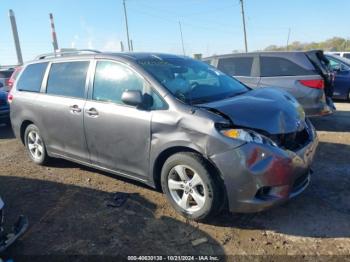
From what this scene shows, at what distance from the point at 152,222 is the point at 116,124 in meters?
1.21

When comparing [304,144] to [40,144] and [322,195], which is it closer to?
[322,195]

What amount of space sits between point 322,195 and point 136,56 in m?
2.80

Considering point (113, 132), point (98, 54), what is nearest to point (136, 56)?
point (98, 54)

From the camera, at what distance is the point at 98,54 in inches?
181

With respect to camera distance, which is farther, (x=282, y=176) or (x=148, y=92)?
(x=148, y=92)

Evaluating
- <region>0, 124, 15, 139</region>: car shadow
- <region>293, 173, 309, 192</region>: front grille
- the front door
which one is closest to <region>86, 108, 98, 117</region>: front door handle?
the front door

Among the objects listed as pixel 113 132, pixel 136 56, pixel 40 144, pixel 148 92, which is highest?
pixel 136 56

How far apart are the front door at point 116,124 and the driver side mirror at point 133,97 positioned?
14cm

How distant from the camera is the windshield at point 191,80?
396 centimetres

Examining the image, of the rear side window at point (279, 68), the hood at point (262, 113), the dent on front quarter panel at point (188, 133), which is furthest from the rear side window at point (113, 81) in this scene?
the rear side window at point (279, 68)

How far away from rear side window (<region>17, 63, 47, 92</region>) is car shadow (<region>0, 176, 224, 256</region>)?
1.73 m

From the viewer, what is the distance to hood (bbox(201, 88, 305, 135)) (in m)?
3.44

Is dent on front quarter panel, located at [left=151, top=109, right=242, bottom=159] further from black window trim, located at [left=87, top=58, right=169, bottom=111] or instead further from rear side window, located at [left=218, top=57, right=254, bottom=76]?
rear side window, located at [left=218, top=57, right=254, bottom=76]

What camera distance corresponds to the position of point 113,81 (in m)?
4.31
